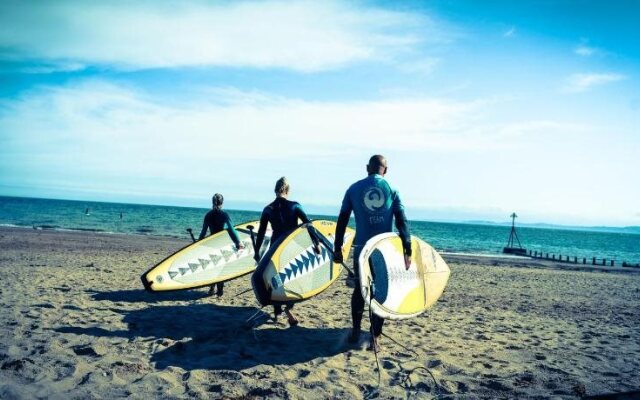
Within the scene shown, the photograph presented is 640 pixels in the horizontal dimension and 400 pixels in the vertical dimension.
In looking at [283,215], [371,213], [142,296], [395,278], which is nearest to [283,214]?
[283,215]

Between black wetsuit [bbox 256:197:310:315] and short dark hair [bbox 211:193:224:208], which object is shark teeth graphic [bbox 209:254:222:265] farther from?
black wetsuit [bbox 256:197:310:315]

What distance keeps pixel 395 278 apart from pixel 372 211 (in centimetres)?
91

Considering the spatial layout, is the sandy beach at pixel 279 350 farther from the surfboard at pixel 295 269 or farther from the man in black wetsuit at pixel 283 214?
the man in black wetsuit at pixel 283 214

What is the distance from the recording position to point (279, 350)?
481 centimetres

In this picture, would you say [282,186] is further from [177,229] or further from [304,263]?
[177,229]

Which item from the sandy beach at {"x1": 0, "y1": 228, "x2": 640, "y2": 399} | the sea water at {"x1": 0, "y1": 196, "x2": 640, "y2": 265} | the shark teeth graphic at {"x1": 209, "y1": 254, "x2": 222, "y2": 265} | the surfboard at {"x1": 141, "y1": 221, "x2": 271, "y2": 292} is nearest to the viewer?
the sandy beach at {"x1": 0, "y1": 228, "x2": 640, "y2": 399}

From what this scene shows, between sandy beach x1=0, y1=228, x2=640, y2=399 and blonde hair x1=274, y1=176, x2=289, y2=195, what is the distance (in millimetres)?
1910

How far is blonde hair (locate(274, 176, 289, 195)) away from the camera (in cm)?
579

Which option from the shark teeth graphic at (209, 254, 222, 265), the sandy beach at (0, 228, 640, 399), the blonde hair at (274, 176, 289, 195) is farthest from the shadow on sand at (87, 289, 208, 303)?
the blonde hair at (274, 176, 289, 195)

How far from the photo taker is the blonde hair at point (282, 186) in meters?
5.79

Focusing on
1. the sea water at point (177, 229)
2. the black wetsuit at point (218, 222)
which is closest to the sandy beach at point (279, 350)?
the black wetsuit at point (218, 222)

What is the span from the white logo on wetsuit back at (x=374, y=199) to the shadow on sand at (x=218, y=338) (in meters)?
1.75

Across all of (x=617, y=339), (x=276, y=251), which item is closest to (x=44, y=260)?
(x=276, y=251)

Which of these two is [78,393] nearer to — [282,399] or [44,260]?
[282,399]
